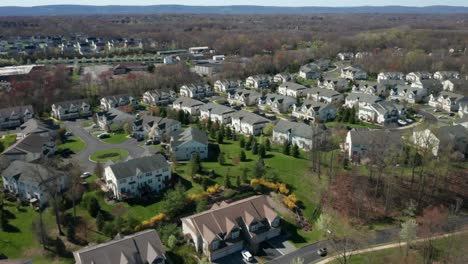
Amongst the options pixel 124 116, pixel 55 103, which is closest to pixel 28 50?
pixel 55 103

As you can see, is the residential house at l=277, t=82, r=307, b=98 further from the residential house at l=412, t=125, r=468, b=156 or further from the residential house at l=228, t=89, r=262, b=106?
the residential house at l=412, t=125, r=468, b=156

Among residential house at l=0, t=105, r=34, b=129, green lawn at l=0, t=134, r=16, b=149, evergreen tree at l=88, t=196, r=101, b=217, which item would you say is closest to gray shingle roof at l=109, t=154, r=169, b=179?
evergreen tree at l=88, t=196, r=101, b=217

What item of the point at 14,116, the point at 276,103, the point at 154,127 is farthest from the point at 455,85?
the point at 14,116

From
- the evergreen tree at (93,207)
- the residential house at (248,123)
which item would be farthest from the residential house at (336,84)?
the evergreen tree at (93,207)

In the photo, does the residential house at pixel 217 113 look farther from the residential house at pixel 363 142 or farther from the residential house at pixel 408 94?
the residential house at pixel 408 94

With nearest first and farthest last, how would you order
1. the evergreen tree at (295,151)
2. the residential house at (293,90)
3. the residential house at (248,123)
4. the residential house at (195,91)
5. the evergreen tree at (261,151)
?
1. the evergreen tree at (261,151)
2. the evergreen tree at (295,151)
3. the residential house at (248,123)
4. the residential house at (293,90)
5. the residential house at (195,91)

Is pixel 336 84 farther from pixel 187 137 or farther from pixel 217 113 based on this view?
pixel 187 137

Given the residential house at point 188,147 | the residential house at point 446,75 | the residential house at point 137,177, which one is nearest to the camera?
the residential house at point 137,177
